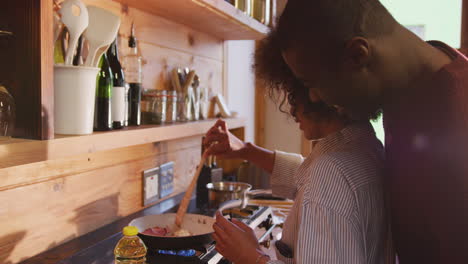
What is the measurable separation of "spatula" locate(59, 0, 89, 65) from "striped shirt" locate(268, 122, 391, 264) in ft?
1.89

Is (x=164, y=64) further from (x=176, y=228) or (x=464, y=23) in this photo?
(x=464, y=23)

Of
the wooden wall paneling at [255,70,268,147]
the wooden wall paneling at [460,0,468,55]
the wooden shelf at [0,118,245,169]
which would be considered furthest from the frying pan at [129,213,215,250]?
the wooden wall paneling at [460,0,468,55]

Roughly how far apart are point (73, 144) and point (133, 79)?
1.74 ft

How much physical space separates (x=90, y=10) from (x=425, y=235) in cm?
86

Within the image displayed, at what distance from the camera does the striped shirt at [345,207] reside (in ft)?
2.42

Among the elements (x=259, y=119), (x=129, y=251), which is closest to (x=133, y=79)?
(x=129, y=251)

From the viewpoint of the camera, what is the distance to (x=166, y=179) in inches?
67.9

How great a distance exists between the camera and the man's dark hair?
0.69m

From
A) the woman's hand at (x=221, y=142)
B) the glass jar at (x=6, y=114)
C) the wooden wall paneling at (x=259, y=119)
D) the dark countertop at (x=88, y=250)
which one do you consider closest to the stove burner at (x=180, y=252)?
the dark countertop at (x=88, y=250)

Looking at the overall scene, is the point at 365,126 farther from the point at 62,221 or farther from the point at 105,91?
the point at 62,221

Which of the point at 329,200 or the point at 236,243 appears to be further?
the point at 236,243

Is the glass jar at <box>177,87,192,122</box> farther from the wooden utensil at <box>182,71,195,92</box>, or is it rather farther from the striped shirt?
the striped shirt

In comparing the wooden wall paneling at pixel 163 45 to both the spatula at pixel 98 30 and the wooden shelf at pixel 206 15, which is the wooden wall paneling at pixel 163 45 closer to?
the wooden shelf at pixel 206 15

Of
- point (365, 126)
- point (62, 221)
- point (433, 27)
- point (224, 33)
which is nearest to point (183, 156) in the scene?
point (224, 33)
